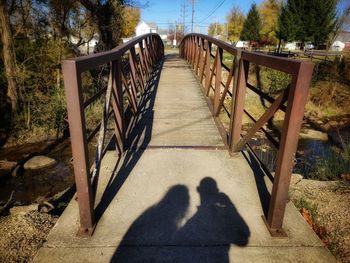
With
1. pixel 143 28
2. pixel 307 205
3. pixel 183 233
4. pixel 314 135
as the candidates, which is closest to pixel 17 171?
pixel 183 233

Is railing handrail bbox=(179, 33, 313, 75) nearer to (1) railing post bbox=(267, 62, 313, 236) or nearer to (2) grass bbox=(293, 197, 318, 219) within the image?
(1) railing post bbox=(267, 62, 313, 236)

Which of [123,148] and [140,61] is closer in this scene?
[123,148]

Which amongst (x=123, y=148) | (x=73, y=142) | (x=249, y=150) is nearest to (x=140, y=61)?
(x=123, y=148)

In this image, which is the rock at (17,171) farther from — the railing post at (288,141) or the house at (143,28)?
the house at (143,28)

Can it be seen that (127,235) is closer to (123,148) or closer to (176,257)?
(176,257)

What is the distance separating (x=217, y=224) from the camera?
103 inches

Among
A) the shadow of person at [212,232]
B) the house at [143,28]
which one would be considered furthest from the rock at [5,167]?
the house at [143,28]

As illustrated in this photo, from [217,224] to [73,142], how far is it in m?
1.41

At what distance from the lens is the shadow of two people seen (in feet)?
7.41

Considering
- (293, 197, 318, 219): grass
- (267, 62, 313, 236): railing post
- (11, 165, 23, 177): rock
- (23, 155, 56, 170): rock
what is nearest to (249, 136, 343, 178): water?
(293, 197, 318, 219): grass

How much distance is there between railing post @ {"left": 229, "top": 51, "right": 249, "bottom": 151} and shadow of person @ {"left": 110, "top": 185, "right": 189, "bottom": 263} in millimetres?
1203

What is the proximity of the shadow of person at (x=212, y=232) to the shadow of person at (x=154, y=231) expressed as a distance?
11 cm

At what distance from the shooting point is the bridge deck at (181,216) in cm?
228

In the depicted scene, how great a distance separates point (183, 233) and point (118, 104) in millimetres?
1892
